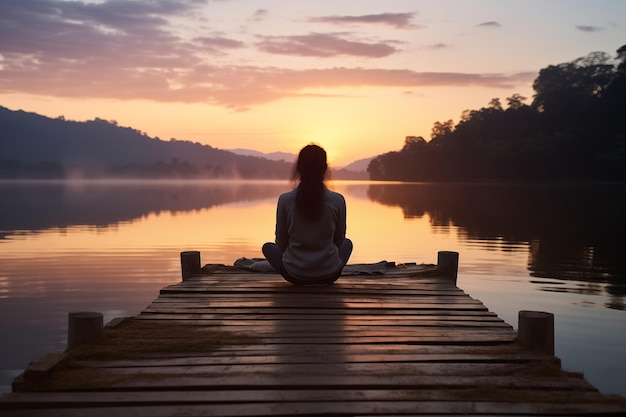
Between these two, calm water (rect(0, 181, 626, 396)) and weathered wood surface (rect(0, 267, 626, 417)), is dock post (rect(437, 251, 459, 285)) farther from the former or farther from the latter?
weathered wood surface (rect(0, 267, 626, 417))

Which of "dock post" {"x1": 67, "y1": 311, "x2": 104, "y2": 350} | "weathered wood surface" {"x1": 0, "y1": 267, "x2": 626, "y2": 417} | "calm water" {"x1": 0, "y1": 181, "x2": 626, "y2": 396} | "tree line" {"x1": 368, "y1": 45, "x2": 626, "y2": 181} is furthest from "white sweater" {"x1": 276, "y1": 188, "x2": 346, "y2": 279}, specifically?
"tree line" {"x1": 368, "y1": 45, "x2": 626, "y2": 181}

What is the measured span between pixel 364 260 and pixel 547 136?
90.0 m

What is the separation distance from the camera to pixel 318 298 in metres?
6.91

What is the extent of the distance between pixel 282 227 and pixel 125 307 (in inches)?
194

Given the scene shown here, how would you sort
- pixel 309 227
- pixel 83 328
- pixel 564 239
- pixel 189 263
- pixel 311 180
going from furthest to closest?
pixel 564 239 → pixel 189 263 → pixel 309 227 → pixel 311 180 → pixel 83 328

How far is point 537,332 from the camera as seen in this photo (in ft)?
16.0

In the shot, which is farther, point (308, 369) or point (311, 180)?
point (311, 180)

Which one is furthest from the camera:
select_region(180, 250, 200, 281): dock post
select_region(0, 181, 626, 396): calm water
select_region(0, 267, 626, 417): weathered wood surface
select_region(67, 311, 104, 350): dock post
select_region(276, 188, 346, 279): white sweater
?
select_region(0, 181, 626, 396): calm water

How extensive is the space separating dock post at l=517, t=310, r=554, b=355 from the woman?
2683 mm

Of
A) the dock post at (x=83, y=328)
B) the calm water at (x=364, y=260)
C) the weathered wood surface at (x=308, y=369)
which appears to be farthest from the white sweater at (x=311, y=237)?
the calm water at (x=364, y=260)

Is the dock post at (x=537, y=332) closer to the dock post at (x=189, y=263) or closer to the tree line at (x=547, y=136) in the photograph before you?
the dock post at (x=189, y=263)

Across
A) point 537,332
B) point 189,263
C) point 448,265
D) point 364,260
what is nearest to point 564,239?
point 364,260

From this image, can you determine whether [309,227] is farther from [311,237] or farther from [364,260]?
[364,260]

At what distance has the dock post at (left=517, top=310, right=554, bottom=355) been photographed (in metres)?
4.88
